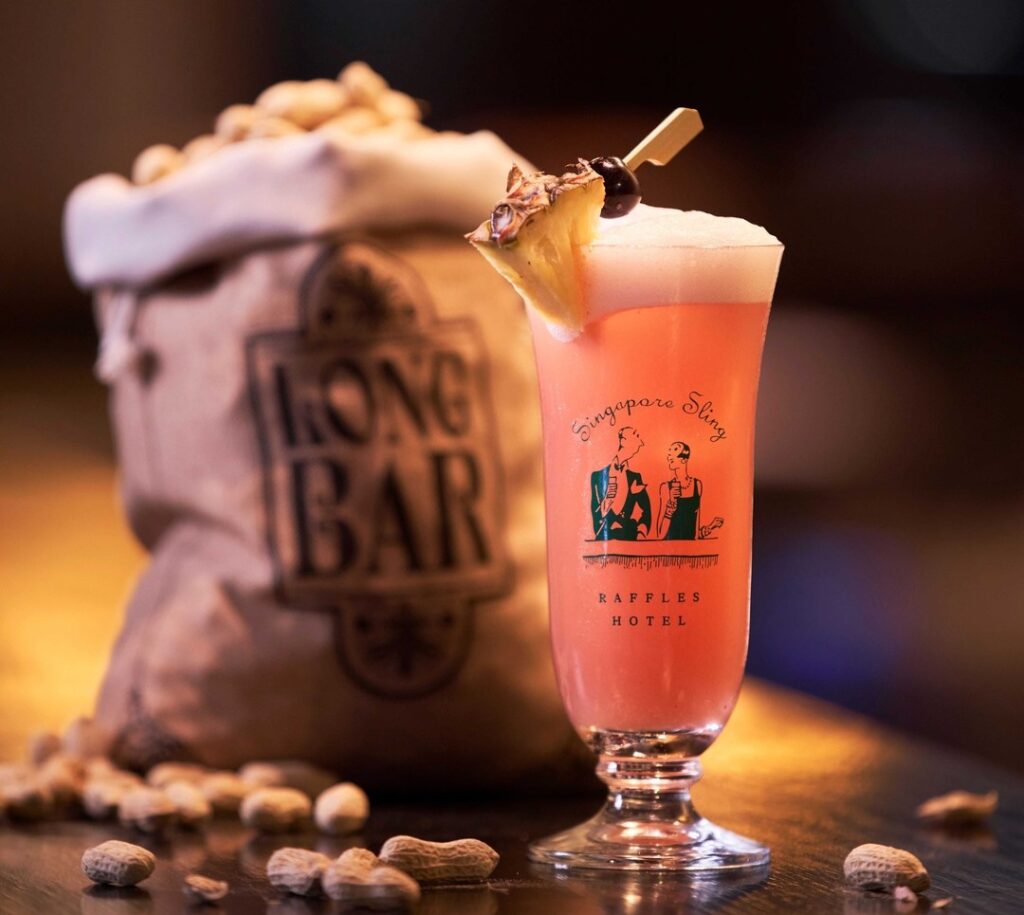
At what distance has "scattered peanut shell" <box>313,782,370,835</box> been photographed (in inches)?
58.8

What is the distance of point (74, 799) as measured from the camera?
163 cm

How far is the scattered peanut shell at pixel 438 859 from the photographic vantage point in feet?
4.06

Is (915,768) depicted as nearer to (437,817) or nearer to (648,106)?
(437,817)

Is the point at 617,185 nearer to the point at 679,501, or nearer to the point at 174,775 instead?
the point at 679,501

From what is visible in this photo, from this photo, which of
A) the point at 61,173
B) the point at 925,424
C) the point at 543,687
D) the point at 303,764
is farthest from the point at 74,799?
the point at 61,173

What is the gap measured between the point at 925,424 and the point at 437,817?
3.61 metres

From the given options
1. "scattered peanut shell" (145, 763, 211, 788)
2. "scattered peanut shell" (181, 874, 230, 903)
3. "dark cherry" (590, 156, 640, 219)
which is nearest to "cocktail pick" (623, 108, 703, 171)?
"dark cherry" (590, 156, 640, 219)

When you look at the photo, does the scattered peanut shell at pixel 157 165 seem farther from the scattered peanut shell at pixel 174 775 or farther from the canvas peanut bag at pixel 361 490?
the scattered peanut shell at pixel 174 775

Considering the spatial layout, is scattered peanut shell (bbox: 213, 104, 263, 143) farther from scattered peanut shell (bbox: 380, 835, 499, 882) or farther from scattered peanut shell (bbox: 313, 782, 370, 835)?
scattered peanut shell (bbox: 380, 835, 499, 882)

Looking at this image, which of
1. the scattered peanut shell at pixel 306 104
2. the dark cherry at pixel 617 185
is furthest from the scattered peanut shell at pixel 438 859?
the scattered peanut shell at pixel 306 104

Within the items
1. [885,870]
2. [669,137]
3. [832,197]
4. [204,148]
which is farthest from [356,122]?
[832,197]

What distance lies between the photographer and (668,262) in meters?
1.26

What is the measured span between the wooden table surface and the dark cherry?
0.48 metres

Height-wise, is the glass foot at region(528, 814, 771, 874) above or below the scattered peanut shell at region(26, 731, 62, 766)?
below
